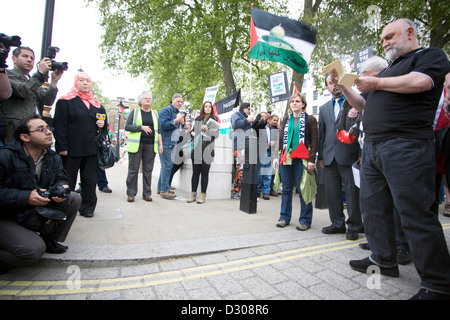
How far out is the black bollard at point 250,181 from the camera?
5090 millimetres

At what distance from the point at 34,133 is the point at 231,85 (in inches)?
501

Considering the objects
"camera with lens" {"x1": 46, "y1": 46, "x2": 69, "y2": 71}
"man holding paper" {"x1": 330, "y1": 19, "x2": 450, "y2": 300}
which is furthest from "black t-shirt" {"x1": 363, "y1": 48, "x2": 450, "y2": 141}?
"camera with lens" {"x1": 46, "y1": 46, "x2": 69, "y2": 71}

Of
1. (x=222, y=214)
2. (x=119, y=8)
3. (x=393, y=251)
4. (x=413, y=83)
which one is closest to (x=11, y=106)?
(x=222, y=214)

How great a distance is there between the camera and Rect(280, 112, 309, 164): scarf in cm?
407

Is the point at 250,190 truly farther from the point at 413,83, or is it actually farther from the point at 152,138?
the point at 413,83

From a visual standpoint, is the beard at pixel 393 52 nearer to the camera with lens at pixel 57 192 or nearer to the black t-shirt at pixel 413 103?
the black t-shirt at pixel 413 103

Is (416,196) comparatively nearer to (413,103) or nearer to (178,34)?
(413,103)

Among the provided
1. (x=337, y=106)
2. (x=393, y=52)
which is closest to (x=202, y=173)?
(x=337, y=106)

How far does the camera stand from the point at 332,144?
3.87 meters

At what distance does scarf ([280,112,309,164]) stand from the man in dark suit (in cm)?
27

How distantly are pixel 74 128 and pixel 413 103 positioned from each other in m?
4.28

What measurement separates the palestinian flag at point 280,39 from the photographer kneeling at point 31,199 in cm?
520

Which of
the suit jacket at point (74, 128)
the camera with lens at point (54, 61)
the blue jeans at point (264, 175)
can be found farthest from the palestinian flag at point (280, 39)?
the camera with lens at point (54, 61)

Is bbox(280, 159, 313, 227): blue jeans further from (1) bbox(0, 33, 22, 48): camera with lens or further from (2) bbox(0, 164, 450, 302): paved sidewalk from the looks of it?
(1) bbox(0, 33, 22, 48): camera with lens
